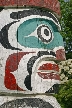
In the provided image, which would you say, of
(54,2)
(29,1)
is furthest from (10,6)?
(54,2)

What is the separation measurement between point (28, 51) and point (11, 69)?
0.51 m

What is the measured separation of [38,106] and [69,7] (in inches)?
332

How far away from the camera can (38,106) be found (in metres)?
7.05

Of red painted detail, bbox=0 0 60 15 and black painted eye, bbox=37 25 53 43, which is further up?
red painted detail, bbox=0 0 60 15

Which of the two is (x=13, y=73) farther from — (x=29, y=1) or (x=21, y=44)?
(x=29, y=1)

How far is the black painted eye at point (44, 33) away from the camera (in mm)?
7483

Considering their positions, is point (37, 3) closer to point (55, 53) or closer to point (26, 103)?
point (55, 53)

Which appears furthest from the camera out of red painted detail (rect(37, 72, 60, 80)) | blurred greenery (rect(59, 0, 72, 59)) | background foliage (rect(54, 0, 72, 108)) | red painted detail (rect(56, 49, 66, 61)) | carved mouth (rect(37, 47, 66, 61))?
blurred greenery (rect(59, 0, 72, 59))

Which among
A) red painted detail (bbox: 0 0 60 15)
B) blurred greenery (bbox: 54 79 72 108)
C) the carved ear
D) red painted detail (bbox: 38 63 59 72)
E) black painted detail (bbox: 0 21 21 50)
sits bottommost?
blurred greenery (bbox: 54 79 72 108)

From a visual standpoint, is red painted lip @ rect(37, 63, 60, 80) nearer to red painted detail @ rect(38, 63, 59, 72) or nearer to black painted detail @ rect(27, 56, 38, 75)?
red painted detail @ rect(38, 63, 59, 72)

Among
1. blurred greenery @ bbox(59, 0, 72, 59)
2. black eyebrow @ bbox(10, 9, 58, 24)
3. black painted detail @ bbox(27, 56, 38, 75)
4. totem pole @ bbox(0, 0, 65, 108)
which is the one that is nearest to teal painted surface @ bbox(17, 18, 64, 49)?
totem pole @ bbox(0, 0, 65, 108)

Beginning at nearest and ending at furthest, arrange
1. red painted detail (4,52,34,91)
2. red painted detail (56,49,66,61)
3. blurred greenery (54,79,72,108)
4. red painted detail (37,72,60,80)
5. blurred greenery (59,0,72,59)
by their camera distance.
A: red painted detail (4,52,34,91)
red painted detail (37,72,60,80)
red painted detail (56,49,66,61)
blurred greenery (54,79,72,108)
blurred greenery (59,0,72,59)

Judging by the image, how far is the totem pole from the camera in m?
7.06

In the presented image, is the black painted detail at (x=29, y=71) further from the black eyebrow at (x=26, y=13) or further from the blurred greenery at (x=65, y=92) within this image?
the blurred greenery at (x=65, y=92)
